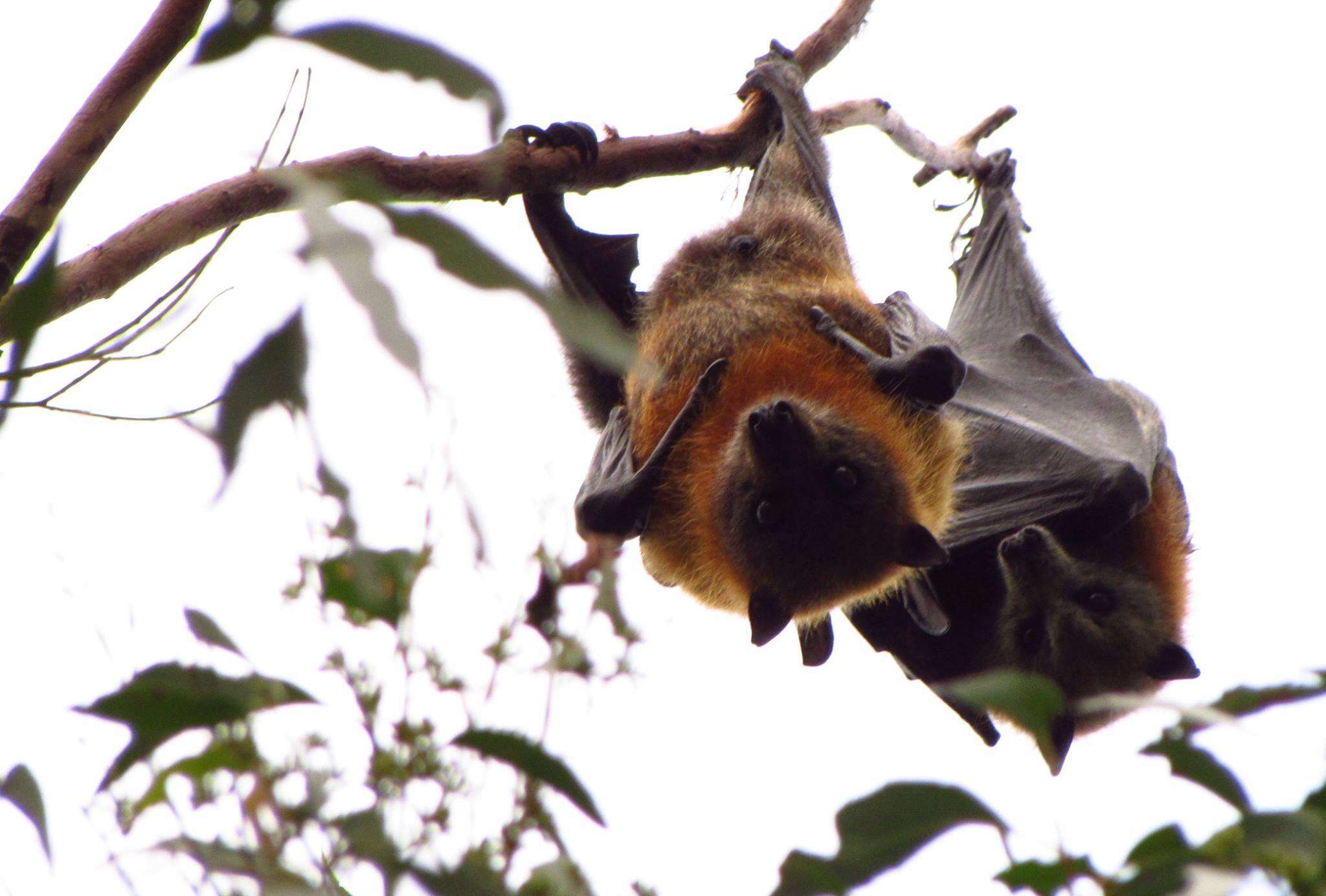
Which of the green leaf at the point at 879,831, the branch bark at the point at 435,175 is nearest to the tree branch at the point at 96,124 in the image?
the branch bark at the point at 435,175

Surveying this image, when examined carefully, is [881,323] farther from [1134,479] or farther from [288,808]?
[288,808]

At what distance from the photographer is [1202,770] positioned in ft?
4.49

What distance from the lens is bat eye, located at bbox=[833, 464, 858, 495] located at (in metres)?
4.73

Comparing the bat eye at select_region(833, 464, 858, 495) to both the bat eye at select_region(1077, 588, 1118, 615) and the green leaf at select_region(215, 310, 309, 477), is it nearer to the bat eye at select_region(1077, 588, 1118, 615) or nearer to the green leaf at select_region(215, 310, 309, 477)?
the bat eye at select_region(1077, 588, 1118, 615)

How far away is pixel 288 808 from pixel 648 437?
8.03 feet

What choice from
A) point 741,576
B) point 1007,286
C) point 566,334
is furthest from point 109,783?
point 1007,286

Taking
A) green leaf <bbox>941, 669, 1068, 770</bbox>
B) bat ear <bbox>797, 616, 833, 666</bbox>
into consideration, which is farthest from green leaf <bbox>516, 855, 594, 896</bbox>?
bat ear <bbox>797, 616, 833, 666</bbox>

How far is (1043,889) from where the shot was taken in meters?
1.46

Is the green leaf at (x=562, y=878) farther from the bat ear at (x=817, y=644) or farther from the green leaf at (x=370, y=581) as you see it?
the bat ear at (x=817, y=644)

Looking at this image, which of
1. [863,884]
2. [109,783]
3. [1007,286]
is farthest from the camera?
[1007,286]

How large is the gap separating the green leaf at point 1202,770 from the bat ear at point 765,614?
3.57 metres

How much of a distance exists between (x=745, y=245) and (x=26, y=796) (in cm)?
437

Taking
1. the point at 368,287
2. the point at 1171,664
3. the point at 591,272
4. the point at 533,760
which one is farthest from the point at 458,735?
the point at 1171,664

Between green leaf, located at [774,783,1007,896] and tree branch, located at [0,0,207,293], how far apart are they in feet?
5.61
